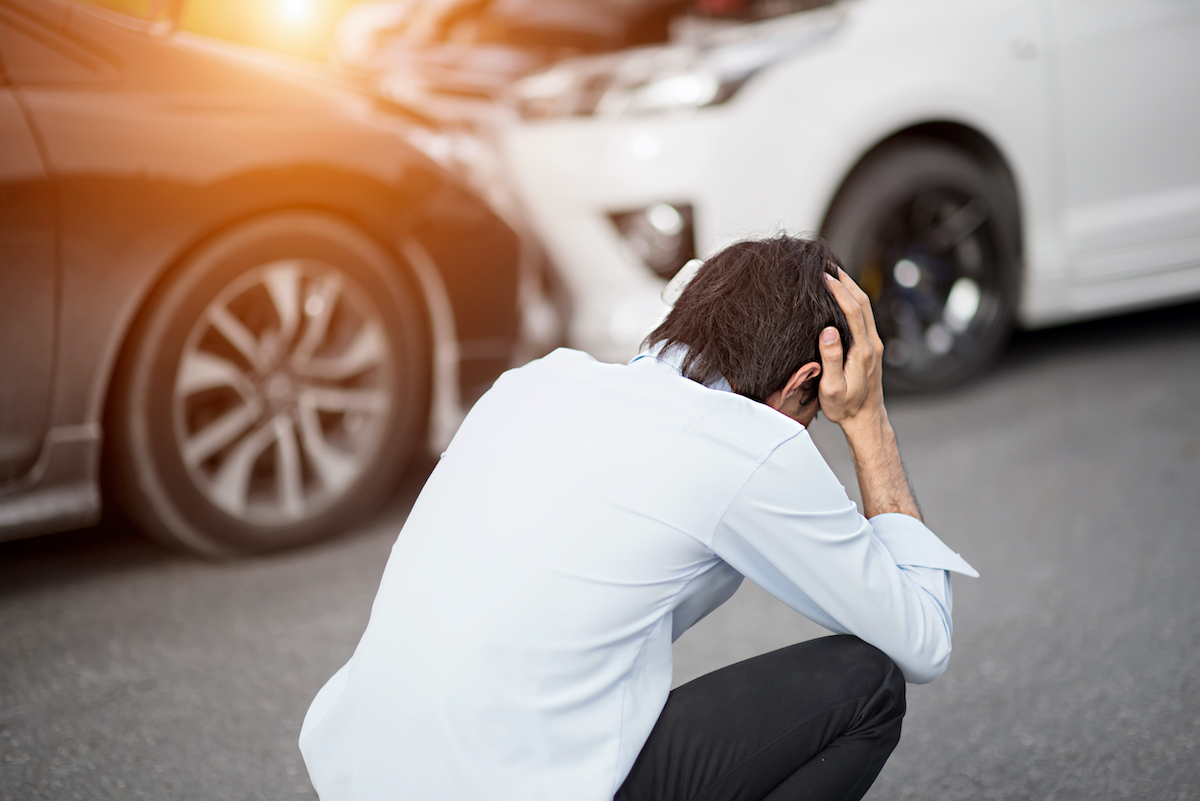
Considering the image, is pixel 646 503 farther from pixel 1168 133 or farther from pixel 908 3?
pixel 1168 133

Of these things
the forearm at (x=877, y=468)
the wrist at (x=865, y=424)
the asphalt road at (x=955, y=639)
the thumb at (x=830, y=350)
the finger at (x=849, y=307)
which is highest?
the finger at (x=849, y=307)

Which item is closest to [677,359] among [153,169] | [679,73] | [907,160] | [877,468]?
[877,468]

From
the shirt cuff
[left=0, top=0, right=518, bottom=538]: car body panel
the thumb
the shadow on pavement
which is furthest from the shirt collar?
the shadow on pavement

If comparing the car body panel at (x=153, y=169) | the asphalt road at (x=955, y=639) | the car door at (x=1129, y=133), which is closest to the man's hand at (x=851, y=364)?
the asphalt road at (x=955, y=639)

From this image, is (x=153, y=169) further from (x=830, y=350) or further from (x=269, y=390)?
(x=830, y=350)

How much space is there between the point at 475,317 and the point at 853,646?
6.46 feet

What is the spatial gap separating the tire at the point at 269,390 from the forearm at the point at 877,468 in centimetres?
177

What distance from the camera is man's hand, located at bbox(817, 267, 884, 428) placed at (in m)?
1.62

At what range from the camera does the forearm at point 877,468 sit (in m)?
1.71

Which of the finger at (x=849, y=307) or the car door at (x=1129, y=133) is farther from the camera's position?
the car door at (x=1129, y=133)

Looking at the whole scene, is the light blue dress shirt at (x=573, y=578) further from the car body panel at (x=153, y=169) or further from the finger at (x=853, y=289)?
the car body panel at (x=153, y=169)

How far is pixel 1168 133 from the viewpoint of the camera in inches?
167

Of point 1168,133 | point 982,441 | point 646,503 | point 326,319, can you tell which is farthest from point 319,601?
point 1168,133

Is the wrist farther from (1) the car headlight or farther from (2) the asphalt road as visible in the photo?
(1) the car headlight
